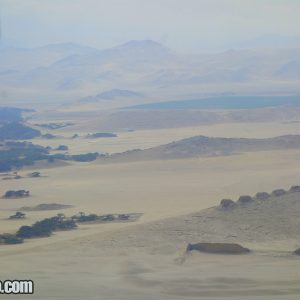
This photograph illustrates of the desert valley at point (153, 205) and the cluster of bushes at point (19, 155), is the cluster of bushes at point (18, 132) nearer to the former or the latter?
the desert valley at point (153, 205)

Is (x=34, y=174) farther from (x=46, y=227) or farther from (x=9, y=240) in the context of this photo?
(x=9, y=240)

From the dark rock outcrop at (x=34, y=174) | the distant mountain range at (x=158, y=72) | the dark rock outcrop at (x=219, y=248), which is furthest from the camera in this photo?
the distant mountain range at (x=158, y=72)

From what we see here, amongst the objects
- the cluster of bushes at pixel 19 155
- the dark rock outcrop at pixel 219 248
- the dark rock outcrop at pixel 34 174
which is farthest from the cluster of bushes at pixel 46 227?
the cluster of bushes at pixel 19 155

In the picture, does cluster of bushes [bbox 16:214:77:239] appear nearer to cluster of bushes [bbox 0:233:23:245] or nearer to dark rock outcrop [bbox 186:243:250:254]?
cluster of bushes [bbox 0:233:23:245]

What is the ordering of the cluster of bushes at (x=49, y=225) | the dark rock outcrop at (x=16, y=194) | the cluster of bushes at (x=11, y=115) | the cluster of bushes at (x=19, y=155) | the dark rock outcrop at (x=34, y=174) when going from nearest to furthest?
the cluster of bushes at (x=49, y=225) < the dark rock outcrop at (x=16, y=194) < the dark rock outcrop at (x=34, y=174) < the cluster of bushes at (x=19, y=155) < the cluster of bushes at (x=11, y=115)

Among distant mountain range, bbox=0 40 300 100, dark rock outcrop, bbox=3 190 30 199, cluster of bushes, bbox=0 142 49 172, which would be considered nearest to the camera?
dark rock outcrop, bbox=3 190 30 199

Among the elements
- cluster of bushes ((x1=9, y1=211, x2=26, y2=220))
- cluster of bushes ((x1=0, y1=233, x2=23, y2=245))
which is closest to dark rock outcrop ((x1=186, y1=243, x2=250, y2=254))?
cluster of bushes ((x1=0, y1=233, x2=23, y2=245))
